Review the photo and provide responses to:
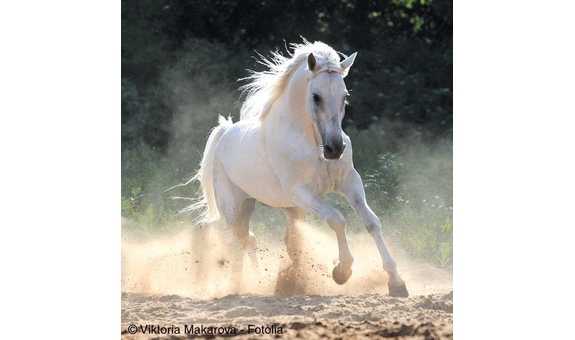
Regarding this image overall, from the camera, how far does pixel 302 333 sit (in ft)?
13.5

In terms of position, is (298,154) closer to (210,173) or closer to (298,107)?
(298,107)

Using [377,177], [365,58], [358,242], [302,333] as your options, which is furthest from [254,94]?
[365,58]

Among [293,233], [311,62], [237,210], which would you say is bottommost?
[293,233]

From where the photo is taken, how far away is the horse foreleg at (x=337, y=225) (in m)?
5.29

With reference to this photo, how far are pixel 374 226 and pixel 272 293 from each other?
1.18 m

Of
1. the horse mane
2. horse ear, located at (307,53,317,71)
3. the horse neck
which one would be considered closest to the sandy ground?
the horse neck

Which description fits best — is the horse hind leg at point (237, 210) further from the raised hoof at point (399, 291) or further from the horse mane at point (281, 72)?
the raised hoof at point (399, 291)

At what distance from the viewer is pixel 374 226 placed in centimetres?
534

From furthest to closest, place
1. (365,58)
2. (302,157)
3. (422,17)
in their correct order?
(422,17)
(365,58)
(302,157)

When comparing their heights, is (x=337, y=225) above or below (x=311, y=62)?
below

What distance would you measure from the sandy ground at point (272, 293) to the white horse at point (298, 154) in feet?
1.19

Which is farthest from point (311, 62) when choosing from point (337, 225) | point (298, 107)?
point (337, 225)

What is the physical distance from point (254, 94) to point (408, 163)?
544 cm

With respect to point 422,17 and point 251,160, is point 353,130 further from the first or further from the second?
point 251,160
